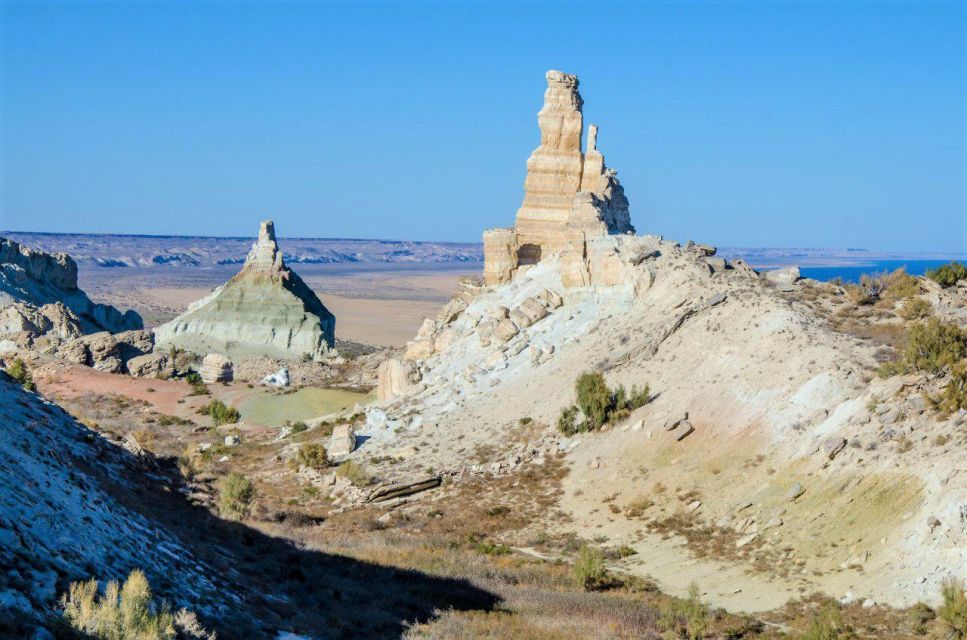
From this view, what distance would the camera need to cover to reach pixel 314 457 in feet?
107

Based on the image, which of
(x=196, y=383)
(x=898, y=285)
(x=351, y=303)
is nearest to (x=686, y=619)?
(x=898, y=285)

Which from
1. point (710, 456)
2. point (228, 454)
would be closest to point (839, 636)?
point (710, 456)

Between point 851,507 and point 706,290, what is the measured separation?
43.1 ft

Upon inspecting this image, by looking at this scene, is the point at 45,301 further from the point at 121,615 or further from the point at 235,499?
the point at 121,615

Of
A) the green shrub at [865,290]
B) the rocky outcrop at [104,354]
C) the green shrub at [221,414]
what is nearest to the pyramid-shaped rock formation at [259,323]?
the rocky outcrop at [104,354]

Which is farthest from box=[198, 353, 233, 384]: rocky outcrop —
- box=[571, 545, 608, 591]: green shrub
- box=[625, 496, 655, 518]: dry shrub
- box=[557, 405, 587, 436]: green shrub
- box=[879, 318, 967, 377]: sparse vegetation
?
box=[879, 318, 967, 377]: sparse vegetation

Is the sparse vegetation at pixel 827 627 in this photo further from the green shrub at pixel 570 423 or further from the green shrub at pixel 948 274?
the green shrub at pixel 948 274

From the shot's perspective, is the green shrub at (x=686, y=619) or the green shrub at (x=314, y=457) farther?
the green shrub at (x=314, y=457)

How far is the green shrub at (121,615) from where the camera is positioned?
1137 centimetres

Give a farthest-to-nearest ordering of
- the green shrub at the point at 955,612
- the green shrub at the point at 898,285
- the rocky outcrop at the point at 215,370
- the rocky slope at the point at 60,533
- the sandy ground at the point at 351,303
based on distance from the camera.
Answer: the sandy ground at the point at 351,303
the rocky outcrop at the point at 215,370
the green shrub at the point at 898,285
the green shrub at the point at 955,612
the rocky slope at the point at 60,533

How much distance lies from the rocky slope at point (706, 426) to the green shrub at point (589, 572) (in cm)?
152

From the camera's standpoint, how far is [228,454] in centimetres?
3553

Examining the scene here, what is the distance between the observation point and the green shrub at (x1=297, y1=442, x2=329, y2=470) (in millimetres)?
32344

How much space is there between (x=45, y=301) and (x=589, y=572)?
44620mm
